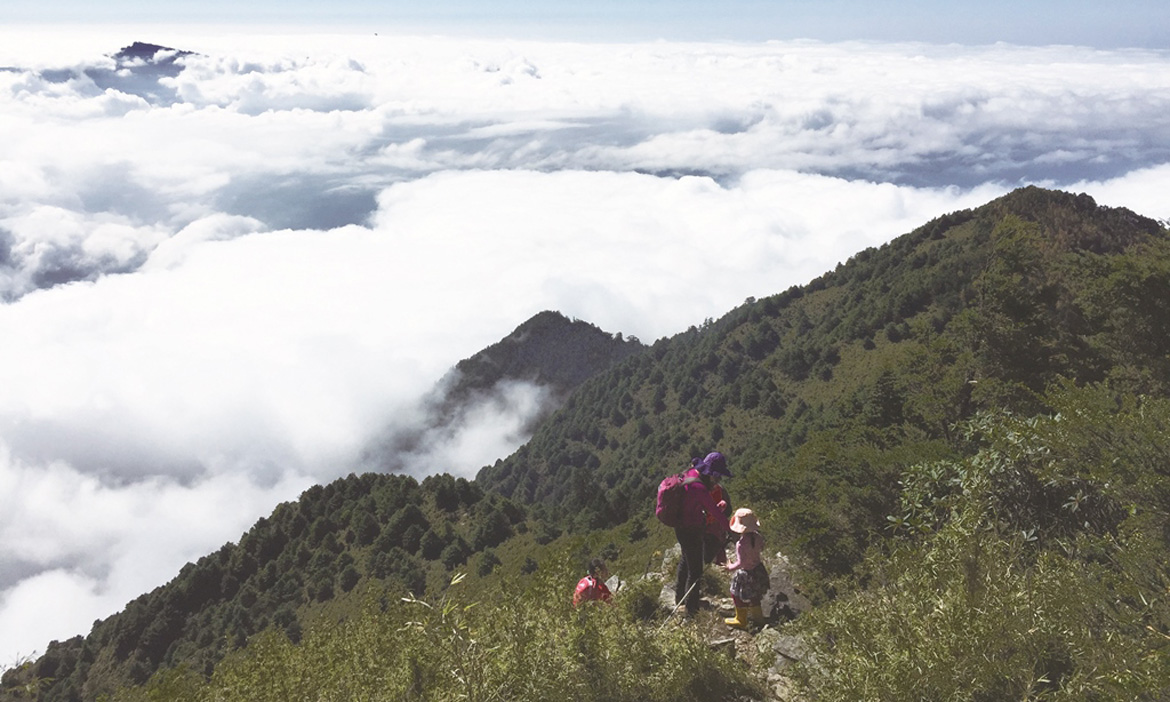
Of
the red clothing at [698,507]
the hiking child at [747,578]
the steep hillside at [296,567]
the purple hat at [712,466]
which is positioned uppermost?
the purple hat at [712,466]

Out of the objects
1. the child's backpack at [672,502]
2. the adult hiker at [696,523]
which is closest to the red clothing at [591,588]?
the adult hiker at [696,523]

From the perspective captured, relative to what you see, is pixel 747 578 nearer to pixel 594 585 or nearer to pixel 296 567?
pixel 594 585

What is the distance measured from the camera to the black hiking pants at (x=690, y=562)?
962 cm

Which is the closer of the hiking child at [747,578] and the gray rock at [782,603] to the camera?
Result: the hiking child at [747,578]

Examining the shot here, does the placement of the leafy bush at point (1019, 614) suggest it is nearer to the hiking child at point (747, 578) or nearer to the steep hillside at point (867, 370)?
the hiking child at point (747, 578)

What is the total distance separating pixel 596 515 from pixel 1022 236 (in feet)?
190

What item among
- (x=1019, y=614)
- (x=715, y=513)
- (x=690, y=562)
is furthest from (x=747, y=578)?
(x=1019, y=614)

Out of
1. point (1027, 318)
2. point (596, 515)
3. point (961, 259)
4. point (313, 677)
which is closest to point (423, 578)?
point (596, 515)

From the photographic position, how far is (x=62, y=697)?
198 ft

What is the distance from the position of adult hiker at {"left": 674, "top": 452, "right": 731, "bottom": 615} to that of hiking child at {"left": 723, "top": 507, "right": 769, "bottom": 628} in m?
0.37

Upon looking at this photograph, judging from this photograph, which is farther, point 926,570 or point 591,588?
point 591,588

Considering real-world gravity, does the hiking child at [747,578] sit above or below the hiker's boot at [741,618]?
above

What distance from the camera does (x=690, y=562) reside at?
9.91 m

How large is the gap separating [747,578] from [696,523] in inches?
48.4
